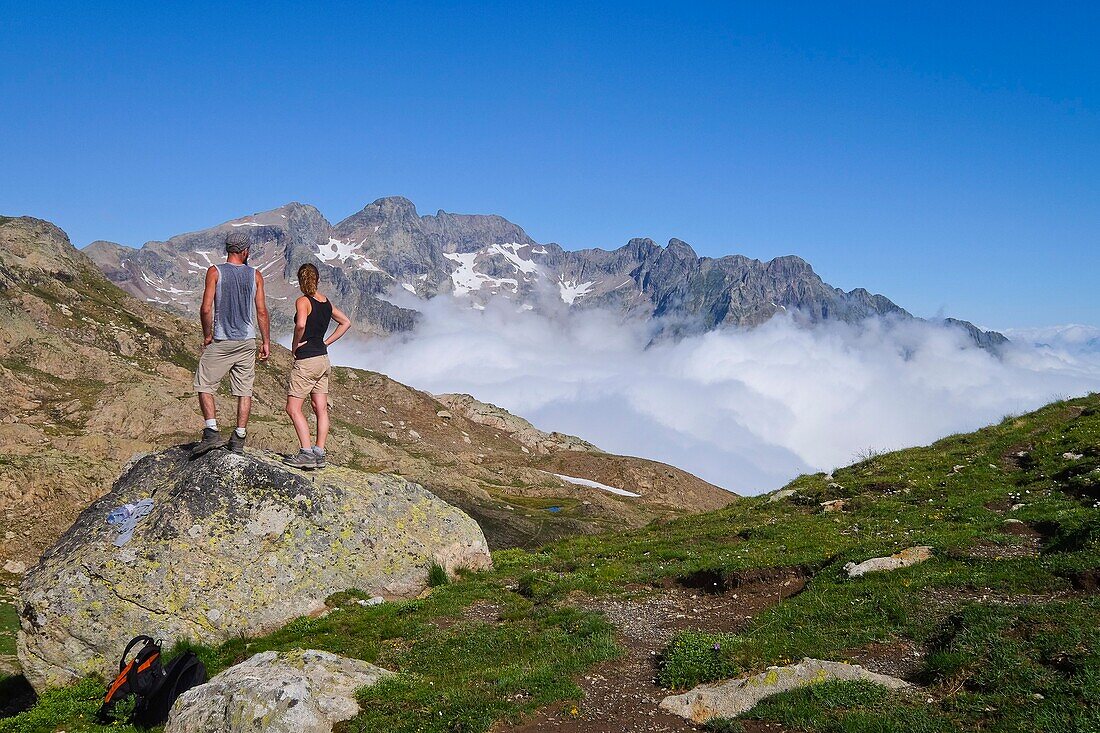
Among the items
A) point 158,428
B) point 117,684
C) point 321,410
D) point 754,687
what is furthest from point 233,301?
point 158,428

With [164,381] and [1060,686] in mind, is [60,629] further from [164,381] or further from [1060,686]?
[164,381]

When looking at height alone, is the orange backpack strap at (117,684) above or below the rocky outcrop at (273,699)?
below

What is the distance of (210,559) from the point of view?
18.0m

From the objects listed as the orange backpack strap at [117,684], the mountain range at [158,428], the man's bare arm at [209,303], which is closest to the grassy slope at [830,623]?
the orange backpack strap at [117,684]

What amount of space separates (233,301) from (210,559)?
24.8 feet

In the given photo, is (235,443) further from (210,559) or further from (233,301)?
(233,301)

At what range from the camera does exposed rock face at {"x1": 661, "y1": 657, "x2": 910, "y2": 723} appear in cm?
1121

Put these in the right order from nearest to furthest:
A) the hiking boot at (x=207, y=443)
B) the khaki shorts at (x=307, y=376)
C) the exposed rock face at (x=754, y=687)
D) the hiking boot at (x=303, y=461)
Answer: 1. the exposed rock face at (x=754, y=687)
2. the hiking boot at (x=207, y=443)
3. the khaki shorts at (x=307, y=376)
4. the hiking boot at (x=303, y=461)

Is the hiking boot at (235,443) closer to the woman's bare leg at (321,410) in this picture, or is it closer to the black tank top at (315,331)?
the woman's bare leg at (321,410)

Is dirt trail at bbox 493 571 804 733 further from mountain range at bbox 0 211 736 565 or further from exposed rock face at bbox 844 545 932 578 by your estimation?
mountain range at bbox 0 211 736 565

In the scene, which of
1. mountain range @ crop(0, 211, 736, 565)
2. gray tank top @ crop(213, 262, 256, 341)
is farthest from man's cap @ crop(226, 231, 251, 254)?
mountain range @ crop(0, 211, 736, 565)

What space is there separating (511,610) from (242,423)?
10.2m

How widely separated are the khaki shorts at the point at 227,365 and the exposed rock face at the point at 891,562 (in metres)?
18.3

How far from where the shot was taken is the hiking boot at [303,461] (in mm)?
21188
